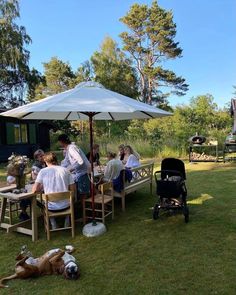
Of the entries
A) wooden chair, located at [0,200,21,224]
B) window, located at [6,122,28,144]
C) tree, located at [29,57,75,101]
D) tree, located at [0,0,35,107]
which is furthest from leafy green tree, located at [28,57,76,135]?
wooden chair, located at [0,200,21,224]

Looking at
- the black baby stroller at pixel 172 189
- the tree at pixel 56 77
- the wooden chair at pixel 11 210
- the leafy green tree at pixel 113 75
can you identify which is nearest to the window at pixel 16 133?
the leafy green tree at pixel 113 75

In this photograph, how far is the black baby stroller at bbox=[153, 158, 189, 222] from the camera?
15.1 feet

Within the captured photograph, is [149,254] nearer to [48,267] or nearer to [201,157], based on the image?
[48,267]

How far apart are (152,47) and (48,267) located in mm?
28393

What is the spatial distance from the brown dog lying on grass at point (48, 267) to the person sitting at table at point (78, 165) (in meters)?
1.53

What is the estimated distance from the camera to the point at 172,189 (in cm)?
459

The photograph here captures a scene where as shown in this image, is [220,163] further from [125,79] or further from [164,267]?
[125,79]

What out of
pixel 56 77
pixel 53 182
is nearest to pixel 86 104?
pixel 53 182

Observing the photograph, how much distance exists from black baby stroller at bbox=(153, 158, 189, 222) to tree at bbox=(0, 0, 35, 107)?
766 inches

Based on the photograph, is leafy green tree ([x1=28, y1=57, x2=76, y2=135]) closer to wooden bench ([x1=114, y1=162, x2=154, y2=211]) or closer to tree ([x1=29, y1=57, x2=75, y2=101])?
tree ([x1=29, y1=57, x2=75, y2=101])

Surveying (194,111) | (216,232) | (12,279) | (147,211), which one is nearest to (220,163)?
(194,111)

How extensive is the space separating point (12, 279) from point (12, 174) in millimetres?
2180

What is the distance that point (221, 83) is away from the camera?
29.1 metres

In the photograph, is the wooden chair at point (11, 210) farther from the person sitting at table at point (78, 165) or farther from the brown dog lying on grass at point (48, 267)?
the brown dog lying on grass at point (48, 267)
